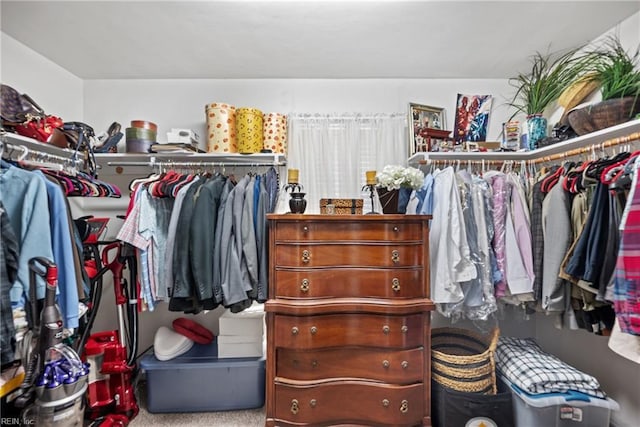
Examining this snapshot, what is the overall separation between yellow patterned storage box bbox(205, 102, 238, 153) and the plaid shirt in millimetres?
2218

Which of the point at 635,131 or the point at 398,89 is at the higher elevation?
the point at 398,89

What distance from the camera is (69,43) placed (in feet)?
6.09

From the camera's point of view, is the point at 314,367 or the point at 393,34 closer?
the point at 314,367

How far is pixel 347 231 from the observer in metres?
1.59

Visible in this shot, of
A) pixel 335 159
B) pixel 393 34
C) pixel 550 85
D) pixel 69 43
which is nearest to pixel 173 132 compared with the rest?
pixel 69 43

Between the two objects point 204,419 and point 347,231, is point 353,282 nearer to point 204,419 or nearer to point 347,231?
point 347,231

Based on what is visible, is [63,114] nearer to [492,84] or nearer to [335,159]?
[335,159]

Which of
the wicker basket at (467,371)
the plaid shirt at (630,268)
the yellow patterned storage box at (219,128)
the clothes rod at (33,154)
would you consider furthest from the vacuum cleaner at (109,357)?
the plaid shirt at (630,268)

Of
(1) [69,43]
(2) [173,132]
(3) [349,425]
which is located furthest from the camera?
(2) [173,132]

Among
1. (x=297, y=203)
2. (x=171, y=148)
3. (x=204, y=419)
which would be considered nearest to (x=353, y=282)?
(x=297, y=203)

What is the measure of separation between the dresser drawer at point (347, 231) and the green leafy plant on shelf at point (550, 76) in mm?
1390

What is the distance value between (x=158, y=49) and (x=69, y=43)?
0.56 meters

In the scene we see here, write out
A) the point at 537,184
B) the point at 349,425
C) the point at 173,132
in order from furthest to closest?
the point at 173,132
the point at 537,184
the point at 349,425

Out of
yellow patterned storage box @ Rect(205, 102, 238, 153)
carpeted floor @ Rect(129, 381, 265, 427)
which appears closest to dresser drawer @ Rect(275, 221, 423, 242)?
yellow patterned storage box @ Rect(205, 102, 238, 153)
